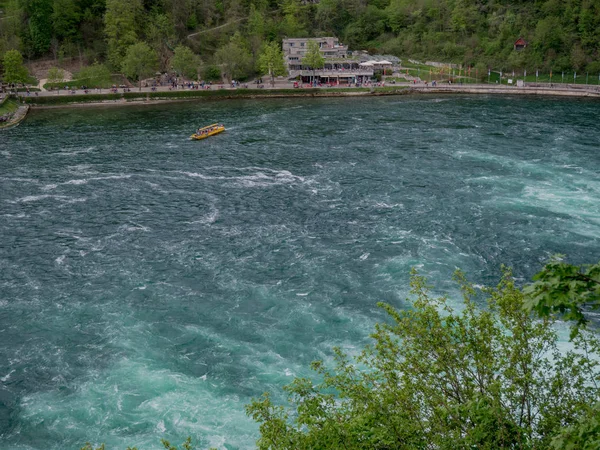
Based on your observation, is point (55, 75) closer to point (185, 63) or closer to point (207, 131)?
point (185, 63)

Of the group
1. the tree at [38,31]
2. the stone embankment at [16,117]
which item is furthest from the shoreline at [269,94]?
the tree at [38,31]

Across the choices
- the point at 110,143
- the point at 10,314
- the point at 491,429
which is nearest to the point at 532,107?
the point at 110,143

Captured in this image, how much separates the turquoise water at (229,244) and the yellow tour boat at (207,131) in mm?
3512

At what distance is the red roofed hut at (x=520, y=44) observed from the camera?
19025cm

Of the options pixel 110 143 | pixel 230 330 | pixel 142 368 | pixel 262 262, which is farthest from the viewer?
pixel 110 143

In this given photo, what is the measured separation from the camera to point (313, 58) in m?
184

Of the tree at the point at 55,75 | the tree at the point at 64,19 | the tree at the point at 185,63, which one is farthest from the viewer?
the tree at the point at 64,19

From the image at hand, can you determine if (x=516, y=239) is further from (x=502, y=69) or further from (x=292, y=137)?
(x=502, y=69)

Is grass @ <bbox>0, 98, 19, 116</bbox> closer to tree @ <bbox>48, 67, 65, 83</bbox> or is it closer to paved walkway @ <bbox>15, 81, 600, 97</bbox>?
paved walkway @ <bbox>15, 81, 600, 97</bbox>

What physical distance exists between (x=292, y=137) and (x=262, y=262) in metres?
60.2

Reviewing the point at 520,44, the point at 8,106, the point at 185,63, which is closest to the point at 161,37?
the point at 185,63

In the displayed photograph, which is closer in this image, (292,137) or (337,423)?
(337,423)

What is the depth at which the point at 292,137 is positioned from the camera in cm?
12269

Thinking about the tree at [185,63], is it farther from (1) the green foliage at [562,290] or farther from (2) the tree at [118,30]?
(1) the green foliage at [562,290]
